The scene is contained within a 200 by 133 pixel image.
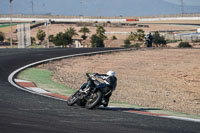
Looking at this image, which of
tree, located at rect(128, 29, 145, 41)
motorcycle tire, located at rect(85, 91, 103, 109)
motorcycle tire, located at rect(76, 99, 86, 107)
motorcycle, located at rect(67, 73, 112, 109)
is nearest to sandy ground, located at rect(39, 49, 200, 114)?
motorcycle, located at rect(67, 73, 112, 109)

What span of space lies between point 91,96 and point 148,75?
47.5ft

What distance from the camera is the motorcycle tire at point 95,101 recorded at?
1132 cm

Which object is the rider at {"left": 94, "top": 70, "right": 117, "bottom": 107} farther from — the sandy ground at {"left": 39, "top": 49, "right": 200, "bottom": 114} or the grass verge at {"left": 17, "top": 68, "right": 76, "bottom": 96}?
the grass verge at {"left": 17, "top": 68, "right": 76, "bottom": 96}

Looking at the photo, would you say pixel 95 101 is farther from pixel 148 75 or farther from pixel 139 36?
pixel 139 36

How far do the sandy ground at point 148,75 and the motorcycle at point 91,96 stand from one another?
10.5 feet

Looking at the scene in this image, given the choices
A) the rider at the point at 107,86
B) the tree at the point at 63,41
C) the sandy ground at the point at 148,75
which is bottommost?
the sandy ground at the point at 148,75

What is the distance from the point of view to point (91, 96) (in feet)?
38.1

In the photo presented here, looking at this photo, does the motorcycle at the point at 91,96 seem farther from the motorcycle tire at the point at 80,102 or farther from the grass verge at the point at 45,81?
the grass verge at the point at 45,81

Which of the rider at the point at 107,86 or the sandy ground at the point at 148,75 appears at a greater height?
the rider at the point at 107,86

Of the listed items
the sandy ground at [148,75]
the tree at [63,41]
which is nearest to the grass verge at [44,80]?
the sandy ground at [148,75]

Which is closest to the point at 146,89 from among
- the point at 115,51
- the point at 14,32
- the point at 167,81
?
the point at 167,81

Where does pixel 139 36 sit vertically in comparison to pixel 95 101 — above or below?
above

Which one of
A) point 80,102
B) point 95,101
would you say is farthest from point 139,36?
point 95,101

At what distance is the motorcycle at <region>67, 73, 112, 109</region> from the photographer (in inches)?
448
